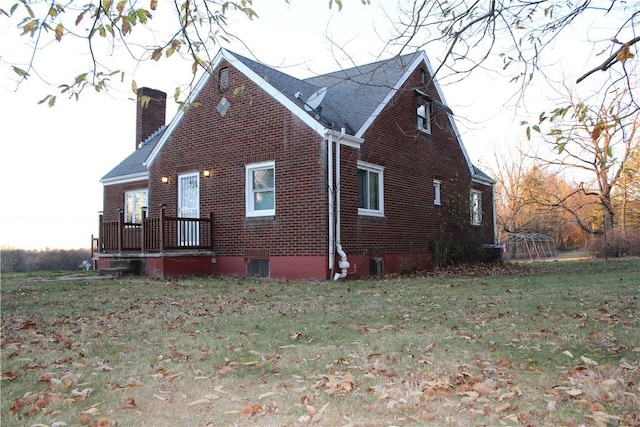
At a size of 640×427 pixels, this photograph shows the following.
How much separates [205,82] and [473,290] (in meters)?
9.26

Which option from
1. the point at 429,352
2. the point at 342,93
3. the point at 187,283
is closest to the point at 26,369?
the point at 429,352

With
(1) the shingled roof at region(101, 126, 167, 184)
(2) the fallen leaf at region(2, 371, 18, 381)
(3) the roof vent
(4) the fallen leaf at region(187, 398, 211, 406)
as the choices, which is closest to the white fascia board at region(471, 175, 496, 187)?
(3) the roof vent

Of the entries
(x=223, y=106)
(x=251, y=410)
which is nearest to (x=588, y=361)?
(x=251, y=410)

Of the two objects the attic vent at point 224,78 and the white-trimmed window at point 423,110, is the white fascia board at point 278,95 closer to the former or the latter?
the attic vent at point 224,78

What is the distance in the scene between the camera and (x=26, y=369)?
4.21 metres

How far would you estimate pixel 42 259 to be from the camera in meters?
22.2

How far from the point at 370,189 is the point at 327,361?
9.12 m

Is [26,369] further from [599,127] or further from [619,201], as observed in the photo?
[619,201]

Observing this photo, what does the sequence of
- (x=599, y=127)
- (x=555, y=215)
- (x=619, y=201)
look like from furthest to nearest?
(x=555, y=215) < (x=619, y=201) < (x=599, y=127)

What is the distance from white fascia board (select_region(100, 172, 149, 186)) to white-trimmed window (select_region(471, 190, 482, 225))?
11971mm

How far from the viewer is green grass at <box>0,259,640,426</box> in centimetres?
315

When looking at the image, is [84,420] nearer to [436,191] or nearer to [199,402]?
[199,402]

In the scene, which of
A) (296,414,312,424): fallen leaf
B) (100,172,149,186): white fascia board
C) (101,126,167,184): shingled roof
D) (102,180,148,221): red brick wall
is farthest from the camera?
(102,180,148,221): red brick wall

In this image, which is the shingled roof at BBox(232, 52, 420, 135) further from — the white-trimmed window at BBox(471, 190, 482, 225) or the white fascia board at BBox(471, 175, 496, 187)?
the white-trimmed window at BBox(471, 190, 482, 225)
